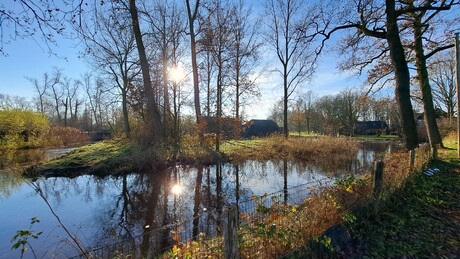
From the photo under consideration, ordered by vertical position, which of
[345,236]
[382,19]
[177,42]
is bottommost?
[345,236]

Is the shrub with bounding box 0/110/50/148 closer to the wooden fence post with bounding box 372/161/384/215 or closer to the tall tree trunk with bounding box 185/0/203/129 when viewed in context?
the tall tree trunk with bounding box 185/0/203/129

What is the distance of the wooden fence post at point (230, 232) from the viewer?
2418mm

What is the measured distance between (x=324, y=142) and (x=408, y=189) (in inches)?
537

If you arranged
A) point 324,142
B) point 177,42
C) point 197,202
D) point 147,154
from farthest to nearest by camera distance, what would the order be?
point 177,42 < point 324,142 < point 147,154 < point 197,202

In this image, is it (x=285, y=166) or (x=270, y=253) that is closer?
(x=270, y=253)

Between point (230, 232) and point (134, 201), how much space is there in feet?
22.6

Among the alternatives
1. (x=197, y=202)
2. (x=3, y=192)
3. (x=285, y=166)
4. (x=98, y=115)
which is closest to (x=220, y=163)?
(x=285, y=166)

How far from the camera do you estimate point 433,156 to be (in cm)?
915

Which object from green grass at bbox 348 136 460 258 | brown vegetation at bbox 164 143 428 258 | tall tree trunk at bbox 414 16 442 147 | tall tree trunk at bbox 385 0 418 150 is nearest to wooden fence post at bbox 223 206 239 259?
brown vegetation at bbox 164 143 428 258

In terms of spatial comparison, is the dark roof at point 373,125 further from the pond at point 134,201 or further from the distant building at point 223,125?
the pond at point 134,201

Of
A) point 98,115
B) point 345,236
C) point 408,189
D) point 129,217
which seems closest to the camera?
point 345,236

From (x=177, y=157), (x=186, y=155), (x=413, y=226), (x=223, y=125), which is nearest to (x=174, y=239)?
(x=413, y=226)

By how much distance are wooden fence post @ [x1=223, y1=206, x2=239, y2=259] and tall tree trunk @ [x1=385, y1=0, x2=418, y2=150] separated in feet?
29.1

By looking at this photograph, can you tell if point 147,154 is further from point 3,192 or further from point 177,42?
point 177,42
